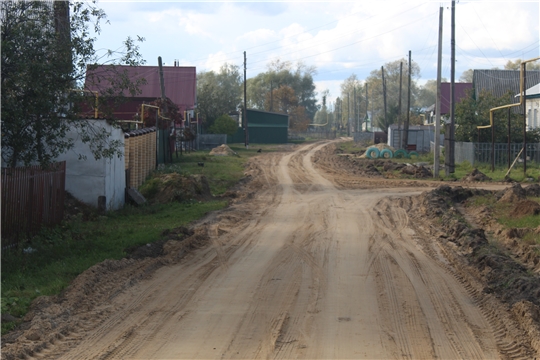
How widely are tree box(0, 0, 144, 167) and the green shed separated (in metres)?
59.8

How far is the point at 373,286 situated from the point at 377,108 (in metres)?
123

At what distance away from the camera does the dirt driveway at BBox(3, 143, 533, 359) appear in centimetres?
657

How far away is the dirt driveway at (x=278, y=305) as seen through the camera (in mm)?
6566

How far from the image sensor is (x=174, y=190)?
1986cm

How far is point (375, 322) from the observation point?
7.48 metres

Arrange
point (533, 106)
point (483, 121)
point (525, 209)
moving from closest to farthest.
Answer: point (525, 209) → point (483, 121) → point (533, 106)

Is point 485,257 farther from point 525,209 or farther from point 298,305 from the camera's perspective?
point 525,209

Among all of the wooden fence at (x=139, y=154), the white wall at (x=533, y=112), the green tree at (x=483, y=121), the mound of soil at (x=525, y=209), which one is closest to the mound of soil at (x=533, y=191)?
the mound of soil at (x=525, y=209)

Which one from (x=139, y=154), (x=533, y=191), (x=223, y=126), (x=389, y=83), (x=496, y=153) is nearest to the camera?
(x=533, y=191)

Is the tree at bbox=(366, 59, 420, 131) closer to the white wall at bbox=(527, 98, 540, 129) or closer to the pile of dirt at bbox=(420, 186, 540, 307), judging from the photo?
the white wall at bbox=(527, 98, 540, 129)

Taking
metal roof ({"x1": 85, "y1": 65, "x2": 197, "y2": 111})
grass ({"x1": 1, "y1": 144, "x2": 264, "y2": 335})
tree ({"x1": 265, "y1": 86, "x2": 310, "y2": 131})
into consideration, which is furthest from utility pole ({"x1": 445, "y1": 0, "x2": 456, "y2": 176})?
tree ({"x1": 265, "y1": 86, "x2": 310, "y2": 131})

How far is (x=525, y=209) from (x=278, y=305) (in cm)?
1047

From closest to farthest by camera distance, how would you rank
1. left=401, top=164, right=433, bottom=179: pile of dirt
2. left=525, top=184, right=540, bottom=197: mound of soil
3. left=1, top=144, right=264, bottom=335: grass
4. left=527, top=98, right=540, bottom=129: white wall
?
1. left=1, top=144, right=264, bottom=335: grass
2. left=525, top=184, right=540, bottom=197: mound of soil
3. left=401, top=164, right=433, bottom=179: pile of dirt
4. left=527, top=98, right=540, bottom=129: white wall

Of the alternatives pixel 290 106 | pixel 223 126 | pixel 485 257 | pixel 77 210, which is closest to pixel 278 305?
pixel 485 257
